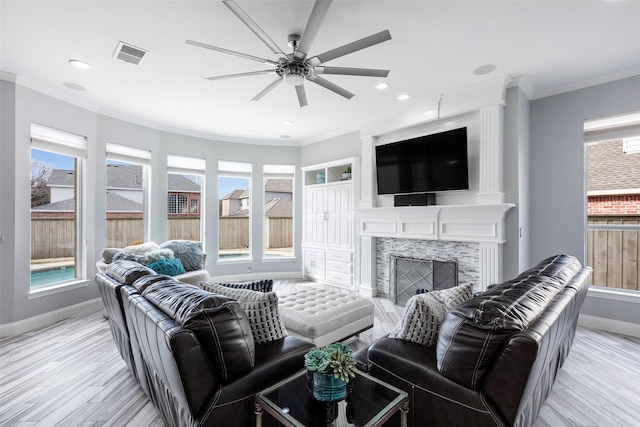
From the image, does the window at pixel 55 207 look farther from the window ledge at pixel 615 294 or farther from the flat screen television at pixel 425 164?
the window ledge at pixel 615 294

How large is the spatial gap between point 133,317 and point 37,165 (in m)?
3.16

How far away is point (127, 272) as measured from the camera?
7.07ft

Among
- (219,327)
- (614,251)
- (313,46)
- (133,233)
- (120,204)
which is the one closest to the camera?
(219,327)

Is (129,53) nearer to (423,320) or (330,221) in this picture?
(423,320)

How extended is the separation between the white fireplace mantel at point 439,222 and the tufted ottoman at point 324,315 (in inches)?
63.0

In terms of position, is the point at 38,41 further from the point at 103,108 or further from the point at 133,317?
the point at 133,317

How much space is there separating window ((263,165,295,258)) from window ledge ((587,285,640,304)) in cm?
469

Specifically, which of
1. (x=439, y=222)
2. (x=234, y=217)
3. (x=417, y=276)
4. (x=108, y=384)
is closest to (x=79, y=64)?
(x=108, y=384)

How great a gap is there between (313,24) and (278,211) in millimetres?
4759

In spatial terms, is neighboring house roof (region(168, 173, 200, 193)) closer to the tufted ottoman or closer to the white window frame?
the white window frame

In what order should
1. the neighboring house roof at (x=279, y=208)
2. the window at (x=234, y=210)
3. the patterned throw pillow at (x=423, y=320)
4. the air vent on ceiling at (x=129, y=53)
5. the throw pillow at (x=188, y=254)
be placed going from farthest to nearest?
the neighboring house roof at (x=279, y=208)
the window at (x=234, y=210)
the throw pillow at (x=188, y=254)
the air vent on ceiling at (x=129, y=53)
the patterned throw pillow at (x=423, y=320)

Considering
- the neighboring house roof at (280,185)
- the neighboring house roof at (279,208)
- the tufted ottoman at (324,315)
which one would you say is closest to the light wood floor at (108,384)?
the tufted ottoman at (324,315)

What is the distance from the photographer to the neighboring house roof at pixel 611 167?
11.5 ft

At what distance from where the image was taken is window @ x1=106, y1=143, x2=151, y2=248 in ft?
14.7
